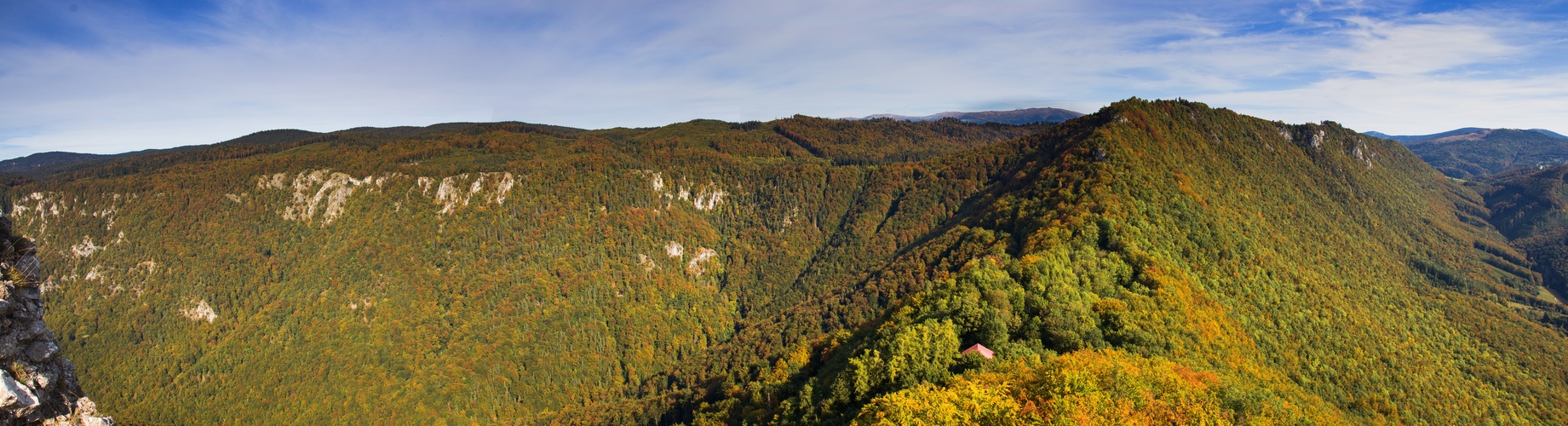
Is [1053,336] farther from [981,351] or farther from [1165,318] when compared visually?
[1165,318]

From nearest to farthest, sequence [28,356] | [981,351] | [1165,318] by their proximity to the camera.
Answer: [28,356]
[981,351]
[1165,318]

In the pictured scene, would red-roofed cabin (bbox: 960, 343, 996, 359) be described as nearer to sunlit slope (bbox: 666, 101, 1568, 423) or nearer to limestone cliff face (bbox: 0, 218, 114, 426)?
sunlit slope (bbox: 666, 101, 1568, 423)

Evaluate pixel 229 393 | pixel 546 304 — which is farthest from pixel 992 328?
pixel 229 393

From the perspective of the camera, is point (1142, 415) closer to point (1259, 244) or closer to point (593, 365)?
point (1259, 244)

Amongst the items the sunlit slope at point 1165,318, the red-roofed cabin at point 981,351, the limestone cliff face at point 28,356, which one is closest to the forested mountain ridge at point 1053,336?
the sunlit slope at point 1165,318

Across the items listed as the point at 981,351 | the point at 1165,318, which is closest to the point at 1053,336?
the point at 981,351

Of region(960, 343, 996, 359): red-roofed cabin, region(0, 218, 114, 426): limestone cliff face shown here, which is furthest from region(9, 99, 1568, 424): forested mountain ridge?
region(0, 218, 114, 426): limestone cliff face
